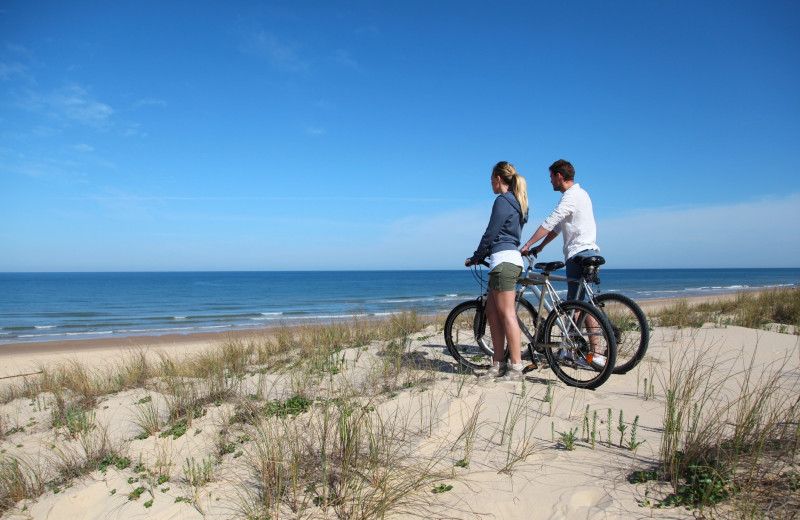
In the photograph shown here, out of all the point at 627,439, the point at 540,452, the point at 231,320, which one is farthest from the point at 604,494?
the point at 231,320

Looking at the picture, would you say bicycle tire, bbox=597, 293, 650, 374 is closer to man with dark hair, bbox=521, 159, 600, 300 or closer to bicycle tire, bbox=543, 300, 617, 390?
bicycle tire, bbox=543, 300, 617, 390

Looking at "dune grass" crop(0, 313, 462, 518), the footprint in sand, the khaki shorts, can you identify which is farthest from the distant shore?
the footprint in sand

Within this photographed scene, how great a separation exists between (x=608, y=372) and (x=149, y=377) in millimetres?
5262

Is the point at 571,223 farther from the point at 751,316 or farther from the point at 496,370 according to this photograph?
the point at 751,316

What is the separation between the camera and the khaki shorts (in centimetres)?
408

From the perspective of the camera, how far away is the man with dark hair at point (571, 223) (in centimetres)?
425

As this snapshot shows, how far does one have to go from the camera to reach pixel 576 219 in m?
4.29

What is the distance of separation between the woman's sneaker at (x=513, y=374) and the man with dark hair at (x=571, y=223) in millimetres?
954

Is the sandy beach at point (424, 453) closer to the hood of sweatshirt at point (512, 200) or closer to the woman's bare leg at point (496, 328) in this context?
the woman's bare leg at point (496, 328)

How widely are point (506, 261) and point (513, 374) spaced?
3.50ft


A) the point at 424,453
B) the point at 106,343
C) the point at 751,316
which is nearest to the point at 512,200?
the point at 424,453

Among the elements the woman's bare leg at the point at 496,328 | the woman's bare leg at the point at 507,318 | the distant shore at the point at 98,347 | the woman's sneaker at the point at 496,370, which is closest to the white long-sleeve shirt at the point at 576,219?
the woman's bare leg at the point at 507,318

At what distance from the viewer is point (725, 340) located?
225 inches

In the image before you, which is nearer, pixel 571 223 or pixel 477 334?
pixel 571 223
